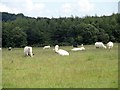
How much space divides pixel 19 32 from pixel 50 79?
7851 cm

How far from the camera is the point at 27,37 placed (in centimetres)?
9500

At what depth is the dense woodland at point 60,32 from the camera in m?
87.5

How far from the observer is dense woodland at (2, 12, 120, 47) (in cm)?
8750

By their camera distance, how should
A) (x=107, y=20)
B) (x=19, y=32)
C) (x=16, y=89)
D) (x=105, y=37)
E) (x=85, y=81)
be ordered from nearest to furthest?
(x=16, y=89) < (x=85, y=81) < (x=105, y=37) < (x=19, y=32) < (x=107, y=20)

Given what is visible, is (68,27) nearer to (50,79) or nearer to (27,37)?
(27,37)

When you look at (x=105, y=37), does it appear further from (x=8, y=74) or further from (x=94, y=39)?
(x=8, y=74)

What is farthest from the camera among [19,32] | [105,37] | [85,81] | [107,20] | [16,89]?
[107,20]

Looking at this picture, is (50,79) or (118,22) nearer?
(50,79)

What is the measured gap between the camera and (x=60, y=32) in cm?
9625

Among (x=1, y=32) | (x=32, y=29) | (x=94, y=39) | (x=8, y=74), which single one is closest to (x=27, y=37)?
(x=32, y=29)

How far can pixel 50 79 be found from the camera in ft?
44.3

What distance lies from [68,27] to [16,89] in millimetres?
85752

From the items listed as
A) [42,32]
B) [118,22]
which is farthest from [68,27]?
[118,22]

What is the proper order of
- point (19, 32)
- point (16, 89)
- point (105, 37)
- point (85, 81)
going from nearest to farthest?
point (16, 89) → point (85, 81) → point (105, 37) → point (19, 32)
